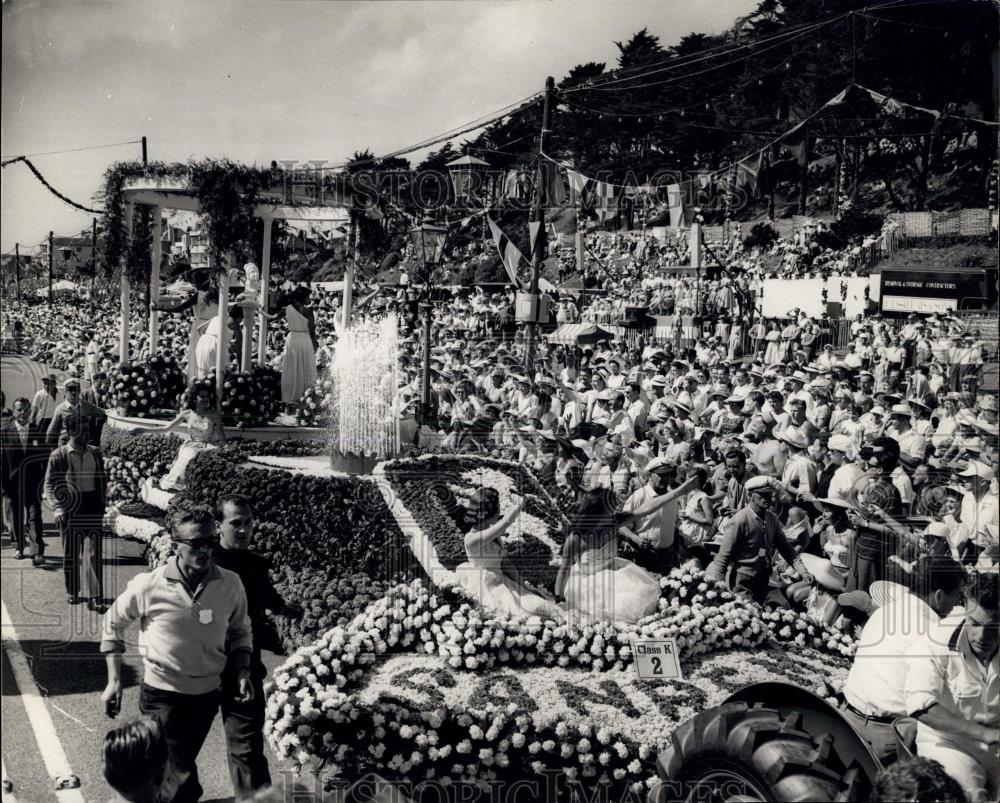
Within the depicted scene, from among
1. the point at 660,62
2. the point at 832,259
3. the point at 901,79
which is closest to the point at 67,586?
the point at 660,62

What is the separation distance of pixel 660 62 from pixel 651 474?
18.7 feet

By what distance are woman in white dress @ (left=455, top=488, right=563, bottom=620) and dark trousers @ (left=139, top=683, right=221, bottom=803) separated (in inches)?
81.6

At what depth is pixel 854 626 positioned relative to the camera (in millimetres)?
6617

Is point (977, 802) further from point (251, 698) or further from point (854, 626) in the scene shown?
point (251, 698)

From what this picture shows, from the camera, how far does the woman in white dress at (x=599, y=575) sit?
20.4ft

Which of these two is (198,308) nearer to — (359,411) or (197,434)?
(359,411)

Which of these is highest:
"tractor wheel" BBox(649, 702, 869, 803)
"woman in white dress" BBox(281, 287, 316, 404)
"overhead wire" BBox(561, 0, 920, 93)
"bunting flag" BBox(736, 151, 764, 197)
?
"overhead wire" BBox(561, 0, 920, 93)

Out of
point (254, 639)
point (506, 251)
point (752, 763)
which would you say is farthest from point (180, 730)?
point (506, 251)

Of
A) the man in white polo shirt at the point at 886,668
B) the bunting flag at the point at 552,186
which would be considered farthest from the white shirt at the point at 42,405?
the man in white polo shirt at the point at 886,668

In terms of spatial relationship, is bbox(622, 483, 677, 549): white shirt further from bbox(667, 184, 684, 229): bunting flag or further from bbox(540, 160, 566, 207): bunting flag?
bbox(667, 184, 684, 229): bunting flag

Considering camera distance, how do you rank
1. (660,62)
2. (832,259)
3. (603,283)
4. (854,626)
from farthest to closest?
(603,283), (832,259), (660,62), (854,626)

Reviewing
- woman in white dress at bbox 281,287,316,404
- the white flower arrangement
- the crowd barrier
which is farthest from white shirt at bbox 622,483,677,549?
the crowd barrier

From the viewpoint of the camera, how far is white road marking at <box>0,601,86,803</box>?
4.93 meters

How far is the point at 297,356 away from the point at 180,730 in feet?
27.9
